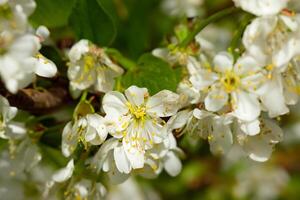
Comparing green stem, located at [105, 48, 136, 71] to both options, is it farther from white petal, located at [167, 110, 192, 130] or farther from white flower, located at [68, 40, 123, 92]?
white petal, located at [167, 110, 192, 130]

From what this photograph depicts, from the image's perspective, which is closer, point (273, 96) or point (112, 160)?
point (273, 96)

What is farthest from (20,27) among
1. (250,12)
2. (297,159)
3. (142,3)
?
(297,159)

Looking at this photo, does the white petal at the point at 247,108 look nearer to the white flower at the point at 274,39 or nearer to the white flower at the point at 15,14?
the white flower at the point at 274,39

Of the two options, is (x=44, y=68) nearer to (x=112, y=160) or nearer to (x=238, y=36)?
(x=112, y=160)

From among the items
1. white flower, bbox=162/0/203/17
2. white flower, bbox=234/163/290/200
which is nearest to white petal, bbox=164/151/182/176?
white flower, bbox=162/0/203/17

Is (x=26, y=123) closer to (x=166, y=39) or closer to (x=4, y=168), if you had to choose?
(x=4, y=168)

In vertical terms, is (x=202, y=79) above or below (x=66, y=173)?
above

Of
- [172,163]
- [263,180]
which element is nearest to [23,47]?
[172,163]
